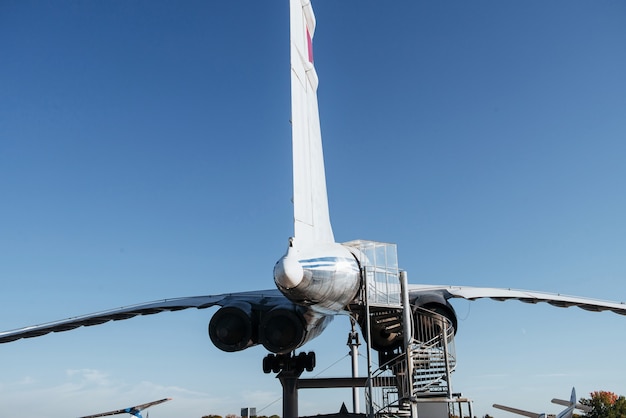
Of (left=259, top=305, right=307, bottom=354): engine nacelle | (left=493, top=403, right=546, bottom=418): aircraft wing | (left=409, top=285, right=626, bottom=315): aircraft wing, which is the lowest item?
(left=493, top=403, right=546, bottom=418): aircraft wing

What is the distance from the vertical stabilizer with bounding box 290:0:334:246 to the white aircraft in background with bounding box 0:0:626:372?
19 mm

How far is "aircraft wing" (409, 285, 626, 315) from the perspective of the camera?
592 inches

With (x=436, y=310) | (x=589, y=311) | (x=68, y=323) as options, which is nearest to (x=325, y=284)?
(x=436, y=310)

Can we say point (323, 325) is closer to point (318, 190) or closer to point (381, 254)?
point (381, 254)

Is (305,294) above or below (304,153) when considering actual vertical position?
below

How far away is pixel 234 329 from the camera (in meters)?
12.9

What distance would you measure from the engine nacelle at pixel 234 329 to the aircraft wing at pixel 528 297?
16.1ft

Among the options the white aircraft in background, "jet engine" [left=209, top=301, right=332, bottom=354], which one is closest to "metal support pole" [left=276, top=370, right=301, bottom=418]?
the white aircraft in background

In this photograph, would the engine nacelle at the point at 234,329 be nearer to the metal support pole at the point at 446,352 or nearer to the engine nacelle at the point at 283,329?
the engine nacelle at the point at 283,329

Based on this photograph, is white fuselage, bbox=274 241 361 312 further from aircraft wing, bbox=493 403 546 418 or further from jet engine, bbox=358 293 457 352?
aircraft wing, bbox=493 403 546 418

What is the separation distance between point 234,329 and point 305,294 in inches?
218

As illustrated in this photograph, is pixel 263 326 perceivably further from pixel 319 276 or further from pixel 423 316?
pixel 319 276

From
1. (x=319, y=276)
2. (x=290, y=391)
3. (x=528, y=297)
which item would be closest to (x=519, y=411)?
(x=528, y=297)

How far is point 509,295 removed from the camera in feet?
53.2
